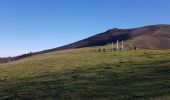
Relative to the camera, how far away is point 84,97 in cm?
3228

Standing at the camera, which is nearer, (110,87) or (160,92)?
(160,92)

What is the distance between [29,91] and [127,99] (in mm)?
10334

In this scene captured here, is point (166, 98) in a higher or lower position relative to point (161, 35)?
lower

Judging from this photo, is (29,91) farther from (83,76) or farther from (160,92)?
(160,92)

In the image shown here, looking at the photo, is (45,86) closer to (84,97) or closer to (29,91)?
(29,91)

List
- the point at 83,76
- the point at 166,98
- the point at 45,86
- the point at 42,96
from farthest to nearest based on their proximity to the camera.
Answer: the point at 83,76 < the point at 45,86 < the point at 42,96 < the point at 166,98

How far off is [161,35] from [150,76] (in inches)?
4795

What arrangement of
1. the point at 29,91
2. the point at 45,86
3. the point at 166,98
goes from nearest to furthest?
1. the point at 166,98
2. the point at 29,91
3. the point at 45,86

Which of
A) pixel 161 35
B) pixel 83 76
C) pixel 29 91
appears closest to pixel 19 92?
pixel 29 91

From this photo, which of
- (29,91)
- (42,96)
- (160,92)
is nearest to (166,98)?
(160,92)

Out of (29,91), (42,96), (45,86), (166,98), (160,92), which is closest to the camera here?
(166,98)

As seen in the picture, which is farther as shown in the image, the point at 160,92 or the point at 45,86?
the point at 45,86

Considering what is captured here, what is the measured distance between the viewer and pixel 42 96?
3406 cm

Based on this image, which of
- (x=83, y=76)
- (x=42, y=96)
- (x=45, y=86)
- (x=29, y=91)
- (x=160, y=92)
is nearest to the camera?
(x=160, y=92)
